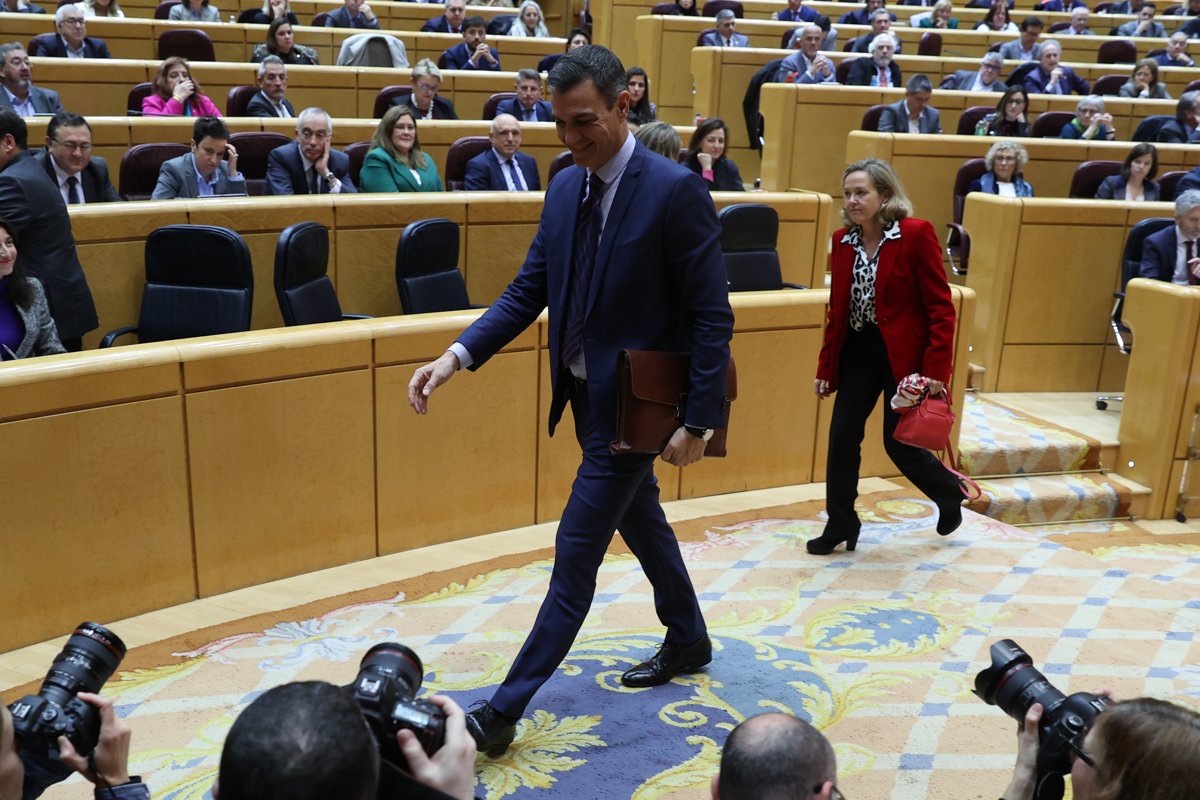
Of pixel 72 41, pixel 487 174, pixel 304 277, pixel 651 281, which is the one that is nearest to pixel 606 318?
pixel 651 281

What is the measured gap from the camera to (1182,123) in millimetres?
7703

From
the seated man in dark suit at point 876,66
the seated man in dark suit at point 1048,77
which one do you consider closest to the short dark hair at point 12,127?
the seated man in dark suit at point 876,66

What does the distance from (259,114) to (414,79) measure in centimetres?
96

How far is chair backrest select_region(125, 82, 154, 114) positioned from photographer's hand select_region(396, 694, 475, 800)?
247 inches

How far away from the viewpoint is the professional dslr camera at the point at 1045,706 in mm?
1354

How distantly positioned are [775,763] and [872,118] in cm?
688

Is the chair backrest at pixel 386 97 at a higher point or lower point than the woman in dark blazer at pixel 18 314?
higher

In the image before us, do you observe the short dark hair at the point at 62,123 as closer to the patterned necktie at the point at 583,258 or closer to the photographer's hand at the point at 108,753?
the patterned necktie at the point at 583,258

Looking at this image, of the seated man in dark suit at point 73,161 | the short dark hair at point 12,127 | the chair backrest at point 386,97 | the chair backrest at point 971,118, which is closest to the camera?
the short dark hair at point 12,127

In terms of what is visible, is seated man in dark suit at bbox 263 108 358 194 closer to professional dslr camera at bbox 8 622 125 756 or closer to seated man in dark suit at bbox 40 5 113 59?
seated man in dark suit at bbox 40 5 113 59

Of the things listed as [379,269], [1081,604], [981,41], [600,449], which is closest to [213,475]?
[600,449]

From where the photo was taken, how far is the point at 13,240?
10.5ft

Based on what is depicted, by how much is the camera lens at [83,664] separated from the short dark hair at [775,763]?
775mm

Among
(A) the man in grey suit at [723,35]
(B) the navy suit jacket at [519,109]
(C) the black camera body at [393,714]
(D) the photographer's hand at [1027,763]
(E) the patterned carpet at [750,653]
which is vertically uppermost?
(A) the man in grey suit at [723,35]
